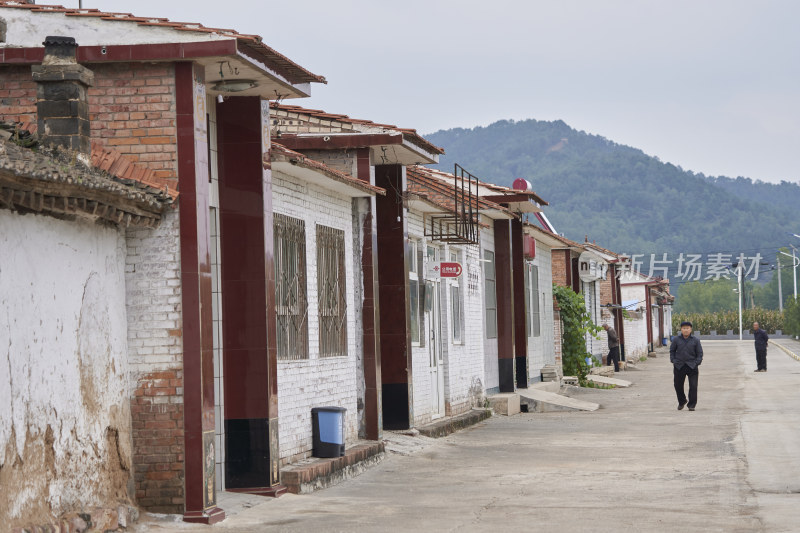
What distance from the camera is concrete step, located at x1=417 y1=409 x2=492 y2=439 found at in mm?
19719

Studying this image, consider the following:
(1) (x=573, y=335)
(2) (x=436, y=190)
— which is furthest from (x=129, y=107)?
(1) (x=573, y=335)

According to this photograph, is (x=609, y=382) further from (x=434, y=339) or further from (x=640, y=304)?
(x=640, y=304)

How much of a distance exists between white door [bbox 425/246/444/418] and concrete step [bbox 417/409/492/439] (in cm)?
37

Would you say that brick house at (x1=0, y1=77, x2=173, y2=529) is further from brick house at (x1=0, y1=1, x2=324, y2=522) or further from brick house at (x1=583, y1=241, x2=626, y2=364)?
brick house at (x1=583, y1=241, x2=626, y2=364)

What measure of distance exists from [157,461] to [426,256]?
1122 cm

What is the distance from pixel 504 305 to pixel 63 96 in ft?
60.4

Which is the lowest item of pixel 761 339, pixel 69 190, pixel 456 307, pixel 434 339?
pixel 761 339

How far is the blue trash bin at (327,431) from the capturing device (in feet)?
48.5

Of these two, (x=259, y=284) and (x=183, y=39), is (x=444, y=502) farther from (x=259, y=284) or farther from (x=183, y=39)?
(x=183, y=39)

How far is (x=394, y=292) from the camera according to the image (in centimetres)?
1886

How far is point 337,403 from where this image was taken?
16172mm

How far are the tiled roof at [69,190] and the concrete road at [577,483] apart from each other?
2648 millimetres

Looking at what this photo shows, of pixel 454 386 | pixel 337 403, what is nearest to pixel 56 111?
pixel 337 403

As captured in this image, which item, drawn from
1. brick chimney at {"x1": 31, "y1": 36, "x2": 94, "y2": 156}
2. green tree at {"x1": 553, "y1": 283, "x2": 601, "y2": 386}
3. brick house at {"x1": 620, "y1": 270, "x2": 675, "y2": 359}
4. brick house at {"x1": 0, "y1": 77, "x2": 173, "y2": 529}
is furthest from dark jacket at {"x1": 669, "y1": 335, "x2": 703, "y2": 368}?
brick house at {"x1": 620, "y1": 270, "x2": 675, "y2": 359}
